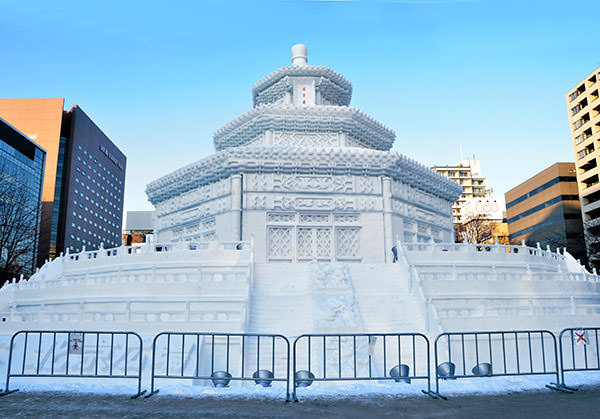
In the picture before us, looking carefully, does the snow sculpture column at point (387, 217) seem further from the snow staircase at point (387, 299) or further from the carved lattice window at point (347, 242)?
the snow staircase at point (387, 299)

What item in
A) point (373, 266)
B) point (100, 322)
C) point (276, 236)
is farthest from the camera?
point (276, 236)

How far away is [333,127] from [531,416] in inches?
910

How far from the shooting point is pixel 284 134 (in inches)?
1093

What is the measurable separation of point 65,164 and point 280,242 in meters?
77.4

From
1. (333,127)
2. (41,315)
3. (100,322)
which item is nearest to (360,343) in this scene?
(100,322)

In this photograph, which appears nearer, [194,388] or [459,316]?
[194,388]

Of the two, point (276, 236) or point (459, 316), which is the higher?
point (276, 236)

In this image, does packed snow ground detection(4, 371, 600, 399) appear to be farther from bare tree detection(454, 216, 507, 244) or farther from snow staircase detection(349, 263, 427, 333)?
bare tree detection(454, 216, 507, 244)

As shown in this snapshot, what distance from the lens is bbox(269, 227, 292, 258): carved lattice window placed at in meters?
23.5

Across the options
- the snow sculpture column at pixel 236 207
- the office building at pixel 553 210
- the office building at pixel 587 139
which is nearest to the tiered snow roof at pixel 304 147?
the snow sculpture column at pixel 236 207

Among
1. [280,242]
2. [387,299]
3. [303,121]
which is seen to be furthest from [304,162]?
[387,299]

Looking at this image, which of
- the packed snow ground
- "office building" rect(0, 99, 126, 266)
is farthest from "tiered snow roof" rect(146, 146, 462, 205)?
"office building" rect(0, 99, 126, 266)

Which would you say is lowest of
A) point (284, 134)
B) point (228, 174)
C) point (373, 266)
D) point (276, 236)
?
point (373, 266)

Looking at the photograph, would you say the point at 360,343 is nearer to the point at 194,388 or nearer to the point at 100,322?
the point at 194,388
